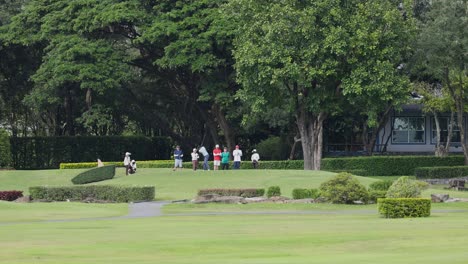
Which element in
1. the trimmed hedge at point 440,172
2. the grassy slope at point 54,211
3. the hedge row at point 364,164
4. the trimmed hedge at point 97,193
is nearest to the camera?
the grassy slope at point 54,211

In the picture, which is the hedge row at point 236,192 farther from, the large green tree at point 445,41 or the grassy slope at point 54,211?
the large green tree at point 445,41

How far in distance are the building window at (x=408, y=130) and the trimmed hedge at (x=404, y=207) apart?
165 ft

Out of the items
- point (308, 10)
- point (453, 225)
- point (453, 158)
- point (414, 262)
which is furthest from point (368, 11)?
point (414, 262)

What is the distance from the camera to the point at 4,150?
220 feet

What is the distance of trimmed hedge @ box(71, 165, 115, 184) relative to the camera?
57.0m

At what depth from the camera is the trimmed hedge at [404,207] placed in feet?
117

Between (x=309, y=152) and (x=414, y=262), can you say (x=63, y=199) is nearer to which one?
(x=309, y=152)

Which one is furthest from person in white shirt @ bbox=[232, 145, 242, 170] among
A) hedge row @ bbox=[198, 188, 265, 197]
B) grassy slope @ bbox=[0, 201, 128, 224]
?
grassy slope @ bbox=[0, 201, 128, 224]

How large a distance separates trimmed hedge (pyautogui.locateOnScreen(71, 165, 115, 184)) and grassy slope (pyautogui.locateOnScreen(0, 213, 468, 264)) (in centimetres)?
2132

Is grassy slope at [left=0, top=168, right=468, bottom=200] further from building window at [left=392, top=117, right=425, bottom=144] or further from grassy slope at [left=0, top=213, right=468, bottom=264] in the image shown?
building window at [left=392, top=117, right=425, bottom=144]

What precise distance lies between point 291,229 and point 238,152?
104 feet

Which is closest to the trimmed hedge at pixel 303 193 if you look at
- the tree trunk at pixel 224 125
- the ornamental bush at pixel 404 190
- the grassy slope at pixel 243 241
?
the ornamental bush at pixel 404 190

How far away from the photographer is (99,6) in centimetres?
7125

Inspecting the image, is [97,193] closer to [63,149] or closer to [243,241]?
Result: [243,241]
